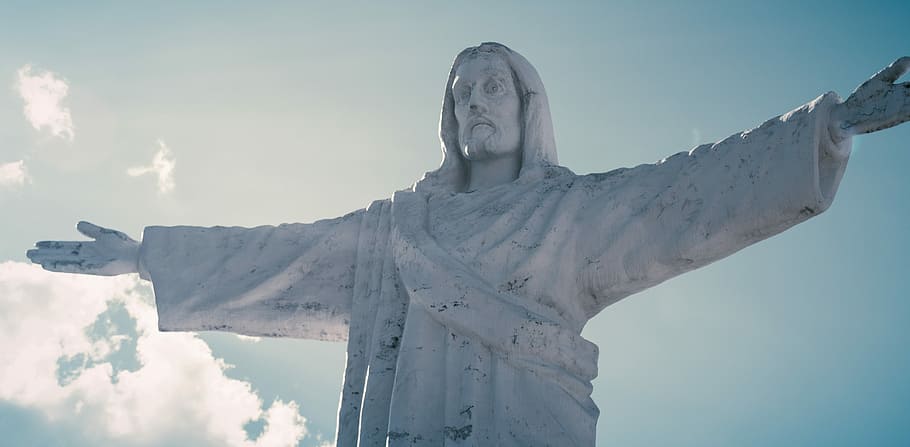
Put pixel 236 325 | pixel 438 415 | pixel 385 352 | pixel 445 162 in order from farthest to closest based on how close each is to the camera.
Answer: pixel 445 162 → pixel 236 325 → pixel 385 352 → pixel 438 415

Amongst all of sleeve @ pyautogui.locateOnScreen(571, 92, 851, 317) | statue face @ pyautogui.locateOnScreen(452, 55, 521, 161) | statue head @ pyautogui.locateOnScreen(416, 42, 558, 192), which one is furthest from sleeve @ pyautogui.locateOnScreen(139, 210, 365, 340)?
sleeve @ pyautogui.locateOnScreen(571, 92, 851, 317)

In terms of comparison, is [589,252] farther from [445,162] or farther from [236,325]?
[236,325]

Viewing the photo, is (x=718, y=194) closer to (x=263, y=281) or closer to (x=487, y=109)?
(x=487, y=109)

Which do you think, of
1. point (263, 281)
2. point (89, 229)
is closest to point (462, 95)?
point (263, 281)

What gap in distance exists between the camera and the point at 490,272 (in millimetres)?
6727

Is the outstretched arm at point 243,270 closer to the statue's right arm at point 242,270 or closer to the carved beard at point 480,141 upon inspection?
the statue's right arm at point 242,270

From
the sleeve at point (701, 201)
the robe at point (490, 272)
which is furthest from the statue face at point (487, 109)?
the sleeve at point (701, 201)

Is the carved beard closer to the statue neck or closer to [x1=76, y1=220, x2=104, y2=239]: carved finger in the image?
the statue neck

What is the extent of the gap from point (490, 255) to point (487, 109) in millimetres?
1498

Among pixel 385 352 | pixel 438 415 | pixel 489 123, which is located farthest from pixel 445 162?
pixel 438 415

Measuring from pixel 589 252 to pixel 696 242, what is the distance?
0.71 meters

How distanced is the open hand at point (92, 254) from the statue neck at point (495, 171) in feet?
8.24

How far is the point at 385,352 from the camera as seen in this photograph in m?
6.75

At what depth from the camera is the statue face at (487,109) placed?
7.80m
